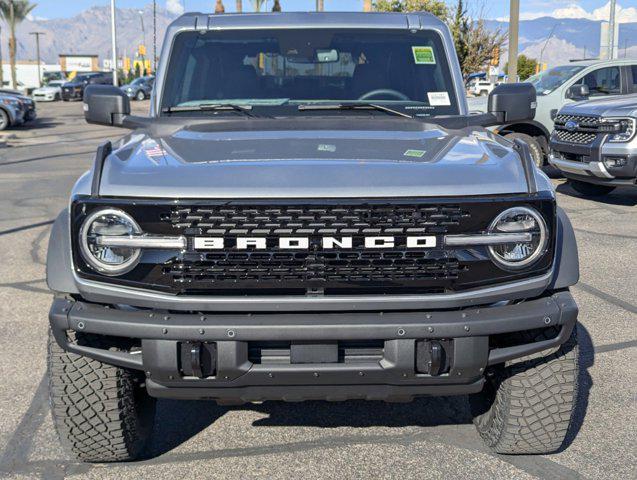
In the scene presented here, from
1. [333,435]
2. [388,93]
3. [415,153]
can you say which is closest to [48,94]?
[388,93]

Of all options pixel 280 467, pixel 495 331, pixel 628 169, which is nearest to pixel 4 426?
pixel 280 467

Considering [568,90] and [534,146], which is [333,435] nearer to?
[534,146]

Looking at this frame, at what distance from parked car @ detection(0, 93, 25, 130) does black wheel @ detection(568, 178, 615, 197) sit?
1912 cm

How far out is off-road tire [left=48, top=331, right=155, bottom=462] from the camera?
3441mm

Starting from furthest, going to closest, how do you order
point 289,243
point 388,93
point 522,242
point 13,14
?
point 13,14 < point 388,93 < point 522,242 < point 289,243

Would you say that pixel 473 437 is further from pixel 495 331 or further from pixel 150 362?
pixel 150 362

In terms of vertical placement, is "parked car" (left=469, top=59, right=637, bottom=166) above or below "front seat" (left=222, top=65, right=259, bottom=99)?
below

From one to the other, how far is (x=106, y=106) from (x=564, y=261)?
2.62 m

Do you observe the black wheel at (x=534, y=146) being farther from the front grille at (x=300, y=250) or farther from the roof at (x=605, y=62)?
the front grille at (x=300, y=250)

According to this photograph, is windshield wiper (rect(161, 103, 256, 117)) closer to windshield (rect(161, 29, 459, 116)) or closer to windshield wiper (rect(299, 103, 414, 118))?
windshield (rect(161, 29, 459, 116))

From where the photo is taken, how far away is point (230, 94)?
4.66 m

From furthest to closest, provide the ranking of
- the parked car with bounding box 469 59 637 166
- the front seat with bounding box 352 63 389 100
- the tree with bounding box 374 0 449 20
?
1. the tree with bounding box 374 0 449 20
2. the parked car with bounding box 469 59 637 166
3. the front seat with bounding box 352 63 389 100

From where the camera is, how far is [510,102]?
4.63 metres

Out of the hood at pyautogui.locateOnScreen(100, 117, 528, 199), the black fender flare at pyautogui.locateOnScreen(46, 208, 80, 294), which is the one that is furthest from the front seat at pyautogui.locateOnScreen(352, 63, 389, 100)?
the black fender flare at pyautogui.locateOnScreen(46, 208, 80, 294)
